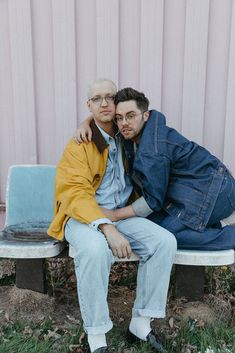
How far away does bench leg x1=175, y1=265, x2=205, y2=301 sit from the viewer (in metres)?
3.14

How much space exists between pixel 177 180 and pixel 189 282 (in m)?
0.73

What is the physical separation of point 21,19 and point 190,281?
2.33 meters

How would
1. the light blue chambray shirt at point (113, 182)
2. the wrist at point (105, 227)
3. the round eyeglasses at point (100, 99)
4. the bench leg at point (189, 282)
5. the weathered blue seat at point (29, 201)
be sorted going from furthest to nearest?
the weathered blue seat at point (29, 201)
the bench leg at point (189, 282)
the light blue chambray shirt at point (113, 182)
the round eyeglasses at point (100, 99)
the wrist at point (105, 227)

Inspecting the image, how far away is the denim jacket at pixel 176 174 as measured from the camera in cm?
278

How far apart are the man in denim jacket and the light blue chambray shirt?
132 mm

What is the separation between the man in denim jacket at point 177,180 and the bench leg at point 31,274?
78 cm

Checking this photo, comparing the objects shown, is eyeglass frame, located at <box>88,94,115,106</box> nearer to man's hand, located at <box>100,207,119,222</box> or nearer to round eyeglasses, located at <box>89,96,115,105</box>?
round eyeglasses, located at <box>89,96,115,105</box>

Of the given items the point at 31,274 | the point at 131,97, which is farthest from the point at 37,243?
the point at 131,97

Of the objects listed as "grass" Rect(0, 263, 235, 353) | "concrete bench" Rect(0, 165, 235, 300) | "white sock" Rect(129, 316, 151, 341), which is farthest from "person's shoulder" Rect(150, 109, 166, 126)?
"grass" Rect(0, 263, 235, 353)

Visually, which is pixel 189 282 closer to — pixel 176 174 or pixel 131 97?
pixel 176 174

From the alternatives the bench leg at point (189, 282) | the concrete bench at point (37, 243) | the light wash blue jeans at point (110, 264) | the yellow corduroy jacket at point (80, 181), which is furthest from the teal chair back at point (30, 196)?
the bench leg at point (189, 282)

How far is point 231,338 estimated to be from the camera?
291 centimetres

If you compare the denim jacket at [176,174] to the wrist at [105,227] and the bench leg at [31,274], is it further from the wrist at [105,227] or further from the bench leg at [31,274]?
the bench leg at [31,274]

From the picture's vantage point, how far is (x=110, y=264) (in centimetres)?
267
